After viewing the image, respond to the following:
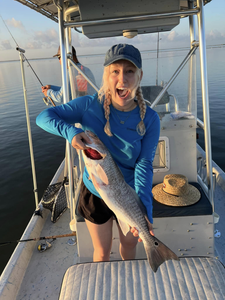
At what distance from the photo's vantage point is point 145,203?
82.4 inches

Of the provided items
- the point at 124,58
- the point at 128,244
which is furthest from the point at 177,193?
the point at 124,58

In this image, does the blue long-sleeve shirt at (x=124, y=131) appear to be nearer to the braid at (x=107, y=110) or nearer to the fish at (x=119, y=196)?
the braid at (x=107, y=110)

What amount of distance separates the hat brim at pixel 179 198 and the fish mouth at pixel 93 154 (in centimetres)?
149

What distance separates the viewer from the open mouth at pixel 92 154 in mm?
1841

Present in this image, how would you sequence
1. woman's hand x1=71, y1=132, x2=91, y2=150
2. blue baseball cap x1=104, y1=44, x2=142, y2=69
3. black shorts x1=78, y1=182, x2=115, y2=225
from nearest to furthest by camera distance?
woman's hand x1=71, y1=132, x2=91, y2=150, blue baseball cap x1=104, y1=44, x2=142, y2=69, black shorts x1=78, y1=182, x2=115, y2=225

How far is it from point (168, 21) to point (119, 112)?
6.40 feet

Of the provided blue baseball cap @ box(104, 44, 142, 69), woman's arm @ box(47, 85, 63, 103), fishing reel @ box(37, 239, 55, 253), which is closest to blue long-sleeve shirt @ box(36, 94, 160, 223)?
blue baseball cap @ box(104, 44, 142, 69)

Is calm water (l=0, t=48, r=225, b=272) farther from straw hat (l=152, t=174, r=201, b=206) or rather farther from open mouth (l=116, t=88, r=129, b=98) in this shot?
open mouth (l=116, t=88, r=129, b=98)

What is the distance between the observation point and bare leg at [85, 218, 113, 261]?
7.34 feet

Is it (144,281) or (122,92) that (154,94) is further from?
(144,281)

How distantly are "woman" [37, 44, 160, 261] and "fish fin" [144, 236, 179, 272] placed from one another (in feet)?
0.41

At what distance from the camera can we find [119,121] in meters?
2.04

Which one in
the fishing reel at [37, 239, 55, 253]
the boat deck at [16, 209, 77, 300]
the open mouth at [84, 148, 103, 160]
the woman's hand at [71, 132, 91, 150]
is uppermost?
the woman's hand at [71, 132, 91, 150]

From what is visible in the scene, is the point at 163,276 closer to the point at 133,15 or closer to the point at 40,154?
the point at 133,15
